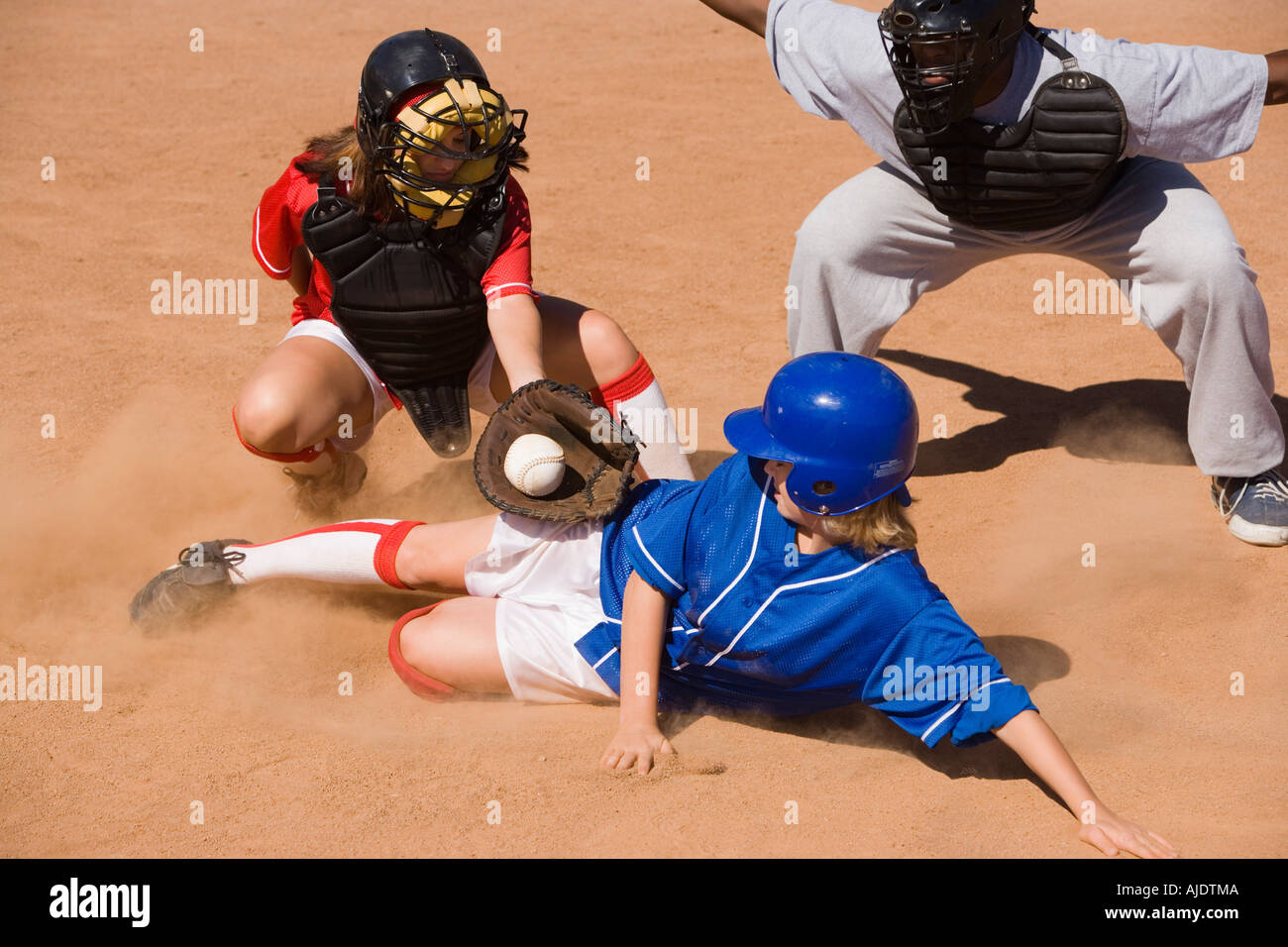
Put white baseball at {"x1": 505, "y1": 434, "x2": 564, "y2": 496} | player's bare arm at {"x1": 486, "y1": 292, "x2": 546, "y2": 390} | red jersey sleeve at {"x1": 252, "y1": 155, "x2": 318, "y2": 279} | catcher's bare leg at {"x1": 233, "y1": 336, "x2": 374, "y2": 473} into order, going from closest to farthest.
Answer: white baseball at {"x1": 505, "y1": 434, "x2": 564, "y2": 496}
player's bare arm at {"x1": 486, "y1": 292, "x2": 546, "y2": 390}
catcher's bare leg at {"x1": 233, "y1": 336, "x2": 374, "y2": 473}
red jersey sleeve at {"x1": 252, "y1": 155, "x2": 318, "y2": 279}

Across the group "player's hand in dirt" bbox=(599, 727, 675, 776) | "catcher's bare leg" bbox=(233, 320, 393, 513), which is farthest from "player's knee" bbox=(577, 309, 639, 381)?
"player's hand in dirt" bbox=(599, 727, 675, 776)

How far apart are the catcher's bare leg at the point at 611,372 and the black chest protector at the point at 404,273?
0.73 feet

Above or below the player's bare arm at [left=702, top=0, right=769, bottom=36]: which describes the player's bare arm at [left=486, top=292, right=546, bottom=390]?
below

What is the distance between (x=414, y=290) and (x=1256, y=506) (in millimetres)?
2567

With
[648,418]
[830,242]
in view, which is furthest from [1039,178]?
[648,418]

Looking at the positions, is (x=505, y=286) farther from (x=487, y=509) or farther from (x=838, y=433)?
(x=838, y=433)

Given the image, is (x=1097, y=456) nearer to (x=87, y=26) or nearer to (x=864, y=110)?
(x=864, y=110)

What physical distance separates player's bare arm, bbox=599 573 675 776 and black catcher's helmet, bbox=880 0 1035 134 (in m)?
1.67

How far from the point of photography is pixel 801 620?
288cm

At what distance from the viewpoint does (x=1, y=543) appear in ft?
12.7

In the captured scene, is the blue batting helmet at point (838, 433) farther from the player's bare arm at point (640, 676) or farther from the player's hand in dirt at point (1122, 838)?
the player's hand in dirt at point (1122, 838)

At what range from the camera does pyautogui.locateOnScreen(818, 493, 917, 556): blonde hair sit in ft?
9.34

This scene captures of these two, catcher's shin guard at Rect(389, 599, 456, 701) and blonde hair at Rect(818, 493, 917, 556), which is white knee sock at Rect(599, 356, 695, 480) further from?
blonde hair at Rect(818, 493, 917, 556)

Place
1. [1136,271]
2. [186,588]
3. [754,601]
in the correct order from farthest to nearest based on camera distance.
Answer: [1136,271] < [186,588] < [754,601]
